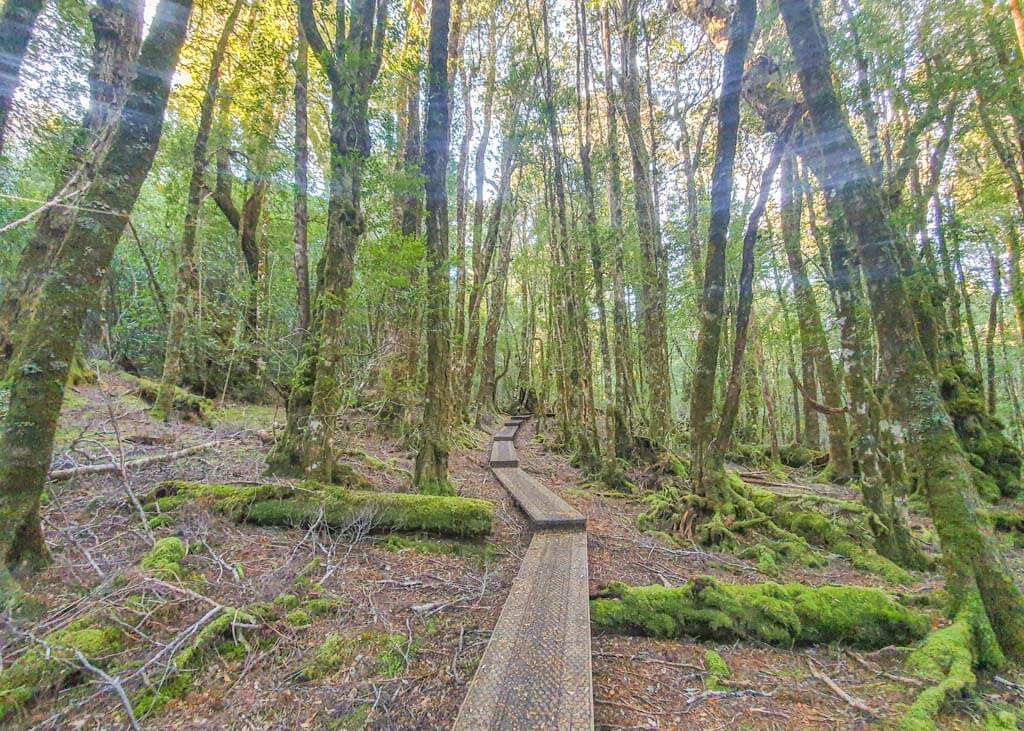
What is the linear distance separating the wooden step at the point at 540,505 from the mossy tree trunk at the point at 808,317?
7.30 m

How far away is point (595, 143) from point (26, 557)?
18.3 m

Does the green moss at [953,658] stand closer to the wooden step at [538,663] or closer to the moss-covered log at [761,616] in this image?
the moss-covered log at [761,616]

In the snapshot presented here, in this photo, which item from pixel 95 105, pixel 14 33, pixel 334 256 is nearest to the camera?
pixel 14 33

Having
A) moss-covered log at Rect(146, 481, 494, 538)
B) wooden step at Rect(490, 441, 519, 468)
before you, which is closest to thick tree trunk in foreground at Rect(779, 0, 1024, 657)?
moss-covered log at Rect(146, 481, 494, 538)

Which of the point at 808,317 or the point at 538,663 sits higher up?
the point at 808,317

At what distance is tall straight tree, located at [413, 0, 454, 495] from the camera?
629 cm

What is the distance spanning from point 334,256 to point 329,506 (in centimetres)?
330

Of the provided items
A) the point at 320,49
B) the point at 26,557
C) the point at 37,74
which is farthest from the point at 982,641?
the point at 37,74

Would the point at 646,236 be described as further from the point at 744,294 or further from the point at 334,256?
the point at 334,256

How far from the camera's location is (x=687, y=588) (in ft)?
11.9

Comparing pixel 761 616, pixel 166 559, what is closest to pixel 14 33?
pixel 166 559

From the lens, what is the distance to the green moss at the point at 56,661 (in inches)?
86.8

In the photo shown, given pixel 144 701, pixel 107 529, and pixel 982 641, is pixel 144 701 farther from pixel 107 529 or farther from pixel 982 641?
pixel 982 641

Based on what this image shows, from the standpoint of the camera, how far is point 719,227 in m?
6.02
